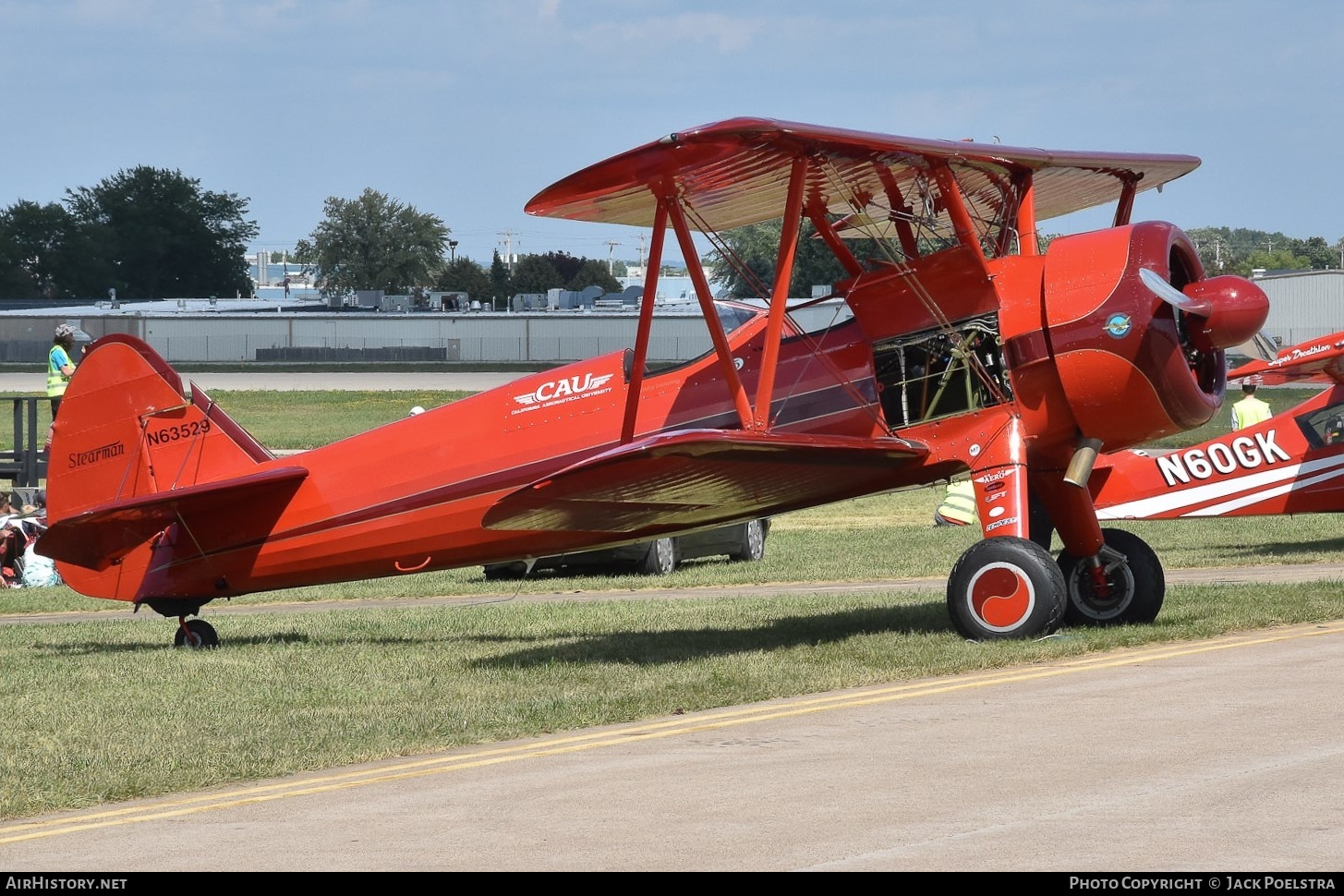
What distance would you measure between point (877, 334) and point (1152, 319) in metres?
1.88

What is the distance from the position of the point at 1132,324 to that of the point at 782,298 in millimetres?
2441

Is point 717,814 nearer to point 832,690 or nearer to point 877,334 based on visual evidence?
point 832,690

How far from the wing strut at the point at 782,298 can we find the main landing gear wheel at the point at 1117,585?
2954 mm

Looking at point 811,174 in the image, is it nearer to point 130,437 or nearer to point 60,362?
point 130,437

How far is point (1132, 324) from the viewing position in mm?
11211

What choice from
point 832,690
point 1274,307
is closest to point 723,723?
point 832,690

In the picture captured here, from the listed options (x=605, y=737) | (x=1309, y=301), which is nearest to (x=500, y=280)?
(x=1309, y=301)

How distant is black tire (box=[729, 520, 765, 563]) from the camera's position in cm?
2116

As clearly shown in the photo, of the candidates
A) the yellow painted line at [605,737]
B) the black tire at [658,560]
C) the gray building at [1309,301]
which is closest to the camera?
the yellow painted line at [605,737]

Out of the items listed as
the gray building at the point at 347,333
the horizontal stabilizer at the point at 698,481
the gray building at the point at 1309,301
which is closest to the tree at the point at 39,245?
the gray building at the point at 347,333

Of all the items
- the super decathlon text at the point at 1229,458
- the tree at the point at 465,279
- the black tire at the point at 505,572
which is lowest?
the black tire at the point at 505,572

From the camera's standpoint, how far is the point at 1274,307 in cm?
7938

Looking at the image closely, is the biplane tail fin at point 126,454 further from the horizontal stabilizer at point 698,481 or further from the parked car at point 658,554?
the parked car at point 658,554

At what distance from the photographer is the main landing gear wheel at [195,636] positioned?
13578mm
